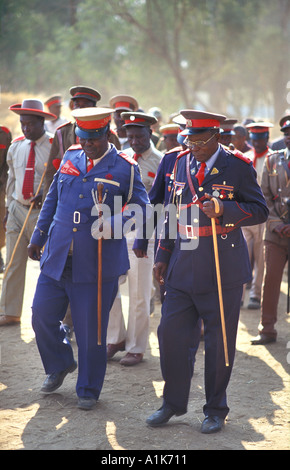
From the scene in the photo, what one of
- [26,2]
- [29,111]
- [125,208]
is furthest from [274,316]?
[26,2]

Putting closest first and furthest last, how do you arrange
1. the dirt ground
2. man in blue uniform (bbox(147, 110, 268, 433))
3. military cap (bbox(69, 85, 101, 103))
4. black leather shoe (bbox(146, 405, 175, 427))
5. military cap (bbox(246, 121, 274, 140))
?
1. the dirt ground
2. man in blue uniform (bbox(147, 110, 268, 433))
3. black leather shoe (bbox(146, 405, 175, 427))
4. military cap (bbox(69, 85, 101, 103))
5. military cap (bbox(246, 121, 274, 140))

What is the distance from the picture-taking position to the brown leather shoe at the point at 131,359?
7011 mm

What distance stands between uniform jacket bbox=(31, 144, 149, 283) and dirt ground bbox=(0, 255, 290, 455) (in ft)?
3.45

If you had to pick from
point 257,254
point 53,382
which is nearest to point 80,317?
point 53,382

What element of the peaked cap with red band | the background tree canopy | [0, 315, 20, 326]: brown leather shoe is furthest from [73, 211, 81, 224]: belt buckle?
the background tree canopy

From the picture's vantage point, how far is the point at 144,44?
1326 inches

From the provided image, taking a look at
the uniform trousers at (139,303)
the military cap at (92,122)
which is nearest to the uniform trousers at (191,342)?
the military cap at (92,122)

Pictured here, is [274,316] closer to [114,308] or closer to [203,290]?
[114,308]

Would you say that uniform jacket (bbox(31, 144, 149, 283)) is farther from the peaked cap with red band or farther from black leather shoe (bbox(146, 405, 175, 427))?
black leather shoe (bbox(146, 405, 175, 427))

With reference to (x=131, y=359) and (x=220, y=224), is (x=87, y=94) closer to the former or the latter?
(x=131, y=359)

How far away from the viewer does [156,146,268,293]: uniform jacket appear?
17.0 ft

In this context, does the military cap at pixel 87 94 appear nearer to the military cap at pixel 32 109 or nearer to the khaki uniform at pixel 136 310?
the military cap at pixel 32 109

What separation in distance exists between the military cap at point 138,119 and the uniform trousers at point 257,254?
324 centimetres

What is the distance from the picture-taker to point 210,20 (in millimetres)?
33844
